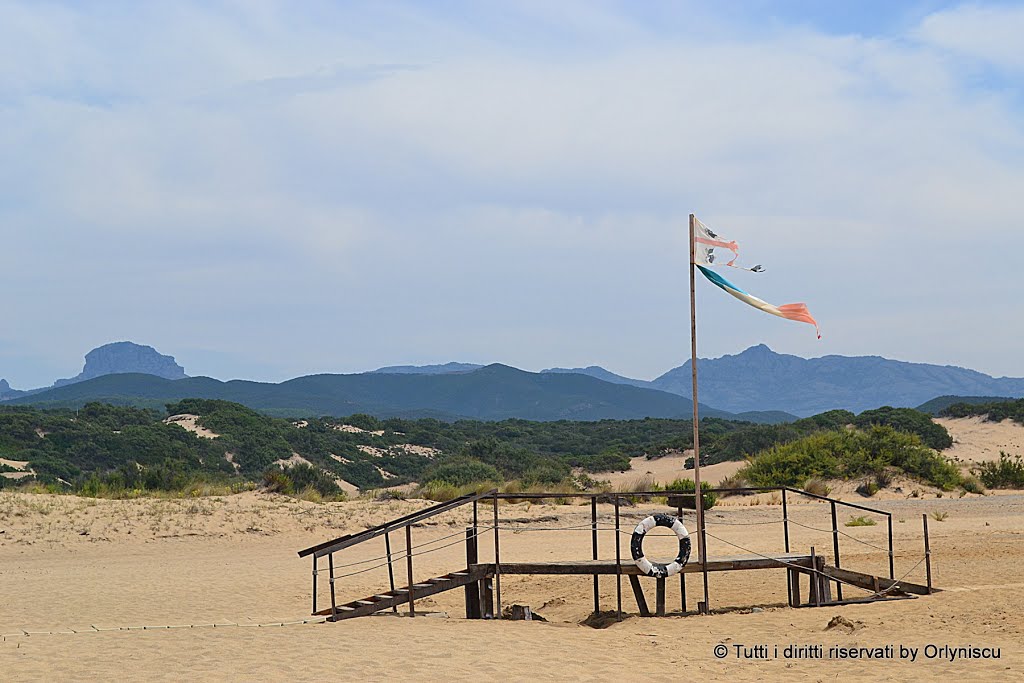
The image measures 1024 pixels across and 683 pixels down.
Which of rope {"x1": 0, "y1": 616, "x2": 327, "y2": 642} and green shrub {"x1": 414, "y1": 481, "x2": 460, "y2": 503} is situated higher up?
green shrub {"x1": 414, "y1": 481, "x2": 460, "y2": 503}

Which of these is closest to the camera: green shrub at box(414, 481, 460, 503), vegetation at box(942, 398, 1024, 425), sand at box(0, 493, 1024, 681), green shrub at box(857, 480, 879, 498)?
sand at box(0, 493, 1024, 681)

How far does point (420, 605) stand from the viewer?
16.7 metres

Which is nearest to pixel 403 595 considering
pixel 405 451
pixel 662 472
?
pixel 662 472

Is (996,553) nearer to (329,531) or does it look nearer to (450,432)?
(329,531)

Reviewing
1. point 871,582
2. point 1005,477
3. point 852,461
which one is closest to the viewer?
point 871,582

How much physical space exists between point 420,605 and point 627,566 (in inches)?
157

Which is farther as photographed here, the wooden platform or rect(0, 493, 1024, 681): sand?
the wooden platform

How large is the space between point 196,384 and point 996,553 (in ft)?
609

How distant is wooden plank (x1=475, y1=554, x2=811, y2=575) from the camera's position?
14.3 m

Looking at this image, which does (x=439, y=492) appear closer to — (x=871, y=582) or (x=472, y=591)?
(x=472, y=591)

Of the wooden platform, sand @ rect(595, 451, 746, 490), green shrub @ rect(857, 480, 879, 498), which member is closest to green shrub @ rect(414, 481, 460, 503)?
sand @ rect(595, 451, 746, 490)

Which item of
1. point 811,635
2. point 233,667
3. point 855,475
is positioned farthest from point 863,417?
point 233,667

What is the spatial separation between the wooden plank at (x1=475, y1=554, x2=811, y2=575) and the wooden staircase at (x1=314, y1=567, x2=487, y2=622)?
9.8 inches

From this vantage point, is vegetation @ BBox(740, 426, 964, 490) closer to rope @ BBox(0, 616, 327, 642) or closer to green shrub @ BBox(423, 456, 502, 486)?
green shrub @ BBox(423, 456, 502, 486)
